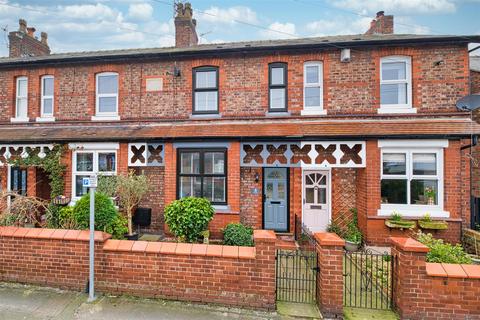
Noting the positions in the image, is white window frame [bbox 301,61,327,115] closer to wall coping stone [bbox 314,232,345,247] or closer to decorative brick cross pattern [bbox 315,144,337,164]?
decorative brick cross pattern [bbox 315,144,337,164]

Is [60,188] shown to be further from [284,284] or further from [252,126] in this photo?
[284,284]

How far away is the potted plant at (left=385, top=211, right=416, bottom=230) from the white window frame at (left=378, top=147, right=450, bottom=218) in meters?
0.17

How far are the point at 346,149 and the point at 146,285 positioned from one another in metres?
6.56

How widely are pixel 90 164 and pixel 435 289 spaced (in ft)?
33.1

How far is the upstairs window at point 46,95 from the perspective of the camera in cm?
1011

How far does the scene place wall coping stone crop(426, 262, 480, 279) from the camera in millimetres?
3785

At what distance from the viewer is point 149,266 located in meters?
4.35

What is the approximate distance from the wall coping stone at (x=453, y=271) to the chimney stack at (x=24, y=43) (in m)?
17.0

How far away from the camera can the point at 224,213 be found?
796 centimetres

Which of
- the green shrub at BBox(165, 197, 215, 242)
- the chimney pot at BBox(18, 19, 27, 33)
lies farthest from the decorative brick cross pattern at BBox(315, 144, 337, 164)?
the chimney pot at BBox(18, 19, 27, 33)

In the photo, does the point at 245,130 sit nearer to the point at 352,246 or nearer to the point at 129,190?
the point at 129,190

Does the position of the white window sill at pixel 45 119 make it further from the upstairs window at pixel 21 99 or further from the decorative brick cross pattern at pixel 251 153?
the decorative brick cross pattern at pixel 251 153

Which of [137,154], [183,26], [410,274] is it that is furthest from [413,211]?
[183,26]

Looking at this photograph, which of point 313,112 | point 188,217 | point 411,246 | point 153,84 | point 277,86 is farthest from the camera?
point 153,84
